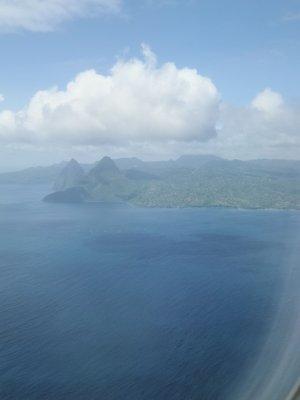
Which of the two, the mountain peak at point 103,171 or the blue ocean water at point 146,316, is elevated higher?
the mountain peak at point 103,171

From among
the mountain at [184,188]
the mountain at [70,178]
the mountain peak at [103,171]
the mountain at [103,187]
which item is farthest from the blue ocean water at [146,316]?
the mountain at [70,178]

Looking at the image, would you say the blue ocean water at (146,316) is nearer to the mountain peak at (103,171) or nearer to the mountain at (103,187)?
the mountain at (103,187)

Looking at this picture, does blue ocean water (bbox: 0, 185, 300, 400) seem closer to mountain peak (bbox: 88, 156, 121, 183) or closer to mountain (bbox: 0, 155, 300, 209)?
mountain (bbox: 0, 155, 300, 209)

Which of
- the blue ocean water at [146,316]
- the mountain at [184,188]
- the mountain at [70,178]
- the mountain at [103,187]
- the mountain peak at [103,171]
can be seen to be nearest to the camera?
the blue ocean water at [146,316]

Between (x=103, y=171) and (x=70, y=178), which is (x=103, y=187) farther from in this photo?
(x=70, y=178)

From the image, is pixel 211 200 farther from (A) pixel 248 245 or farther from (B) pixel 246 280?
(B) pixel 246 280

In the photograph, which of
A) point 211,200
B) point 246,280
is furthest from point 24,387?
point 211,200
